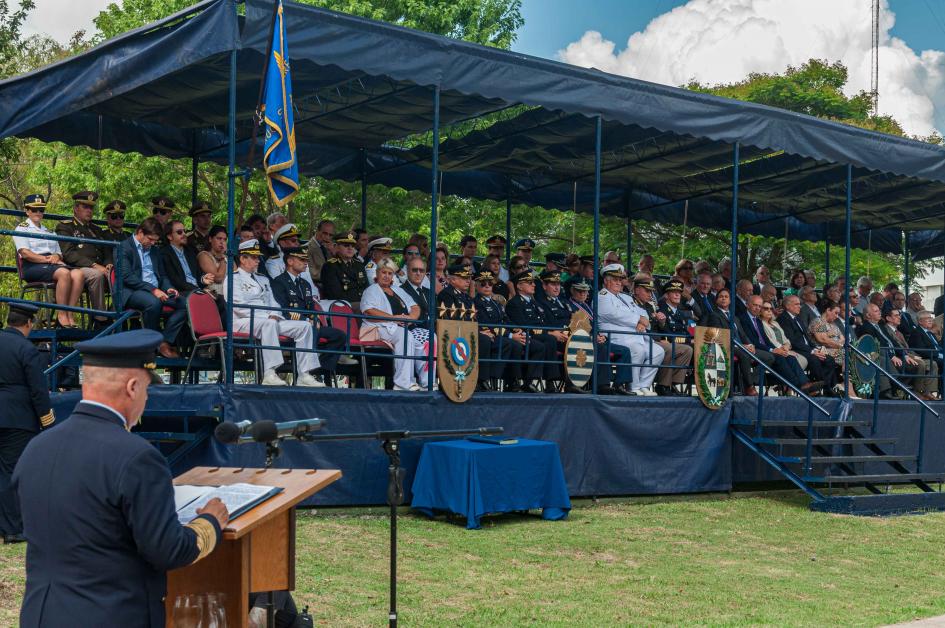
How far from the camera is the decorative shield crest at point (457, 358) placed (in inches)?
448

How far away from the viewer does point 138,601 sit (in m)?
3.63

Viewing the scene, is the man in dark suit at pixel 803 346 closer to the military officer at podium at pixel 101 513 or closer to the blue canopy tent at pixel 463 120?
the blue canopy tent at pixel 463 120

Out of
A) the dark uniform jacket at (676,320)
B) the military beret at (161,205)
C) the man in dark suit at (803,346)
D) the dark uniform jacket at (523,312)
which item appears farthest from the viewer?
the man in dark suit at (803,346)

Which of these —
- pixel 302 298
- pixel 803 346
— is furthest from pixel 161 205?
pixel 803 346

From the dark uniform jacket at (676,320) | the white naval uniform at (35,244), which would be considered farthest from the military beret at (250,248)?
the dark uniform jacket at (676,320)

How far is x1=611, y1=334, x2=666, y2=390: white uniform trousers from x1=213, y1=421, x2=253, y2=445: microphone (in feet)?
33.2

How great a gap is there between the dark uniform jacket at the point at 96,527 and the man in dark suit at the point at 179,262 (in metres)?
7.80

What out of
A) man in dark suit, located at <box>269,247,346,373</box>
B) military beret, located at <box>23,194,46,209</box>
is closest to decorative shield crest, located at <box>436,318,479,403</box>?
man in dark suit, located at <box>269,247,346,373</box>

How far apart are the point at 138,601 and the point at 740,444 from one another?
1122cm

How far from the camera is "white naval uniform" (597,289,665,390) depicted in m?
13.9

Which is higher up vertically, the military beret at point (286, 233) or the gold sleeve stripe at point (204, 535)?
the military beret at point (286, 233)

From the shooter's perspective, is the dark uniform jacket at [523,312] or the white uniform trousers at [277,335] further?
the dark uniform jacket at [523,312]

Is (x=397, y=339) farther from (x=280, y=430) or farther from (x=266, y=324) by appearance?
(x=280, y=430)

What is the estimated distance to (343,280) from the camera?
13078 mm
